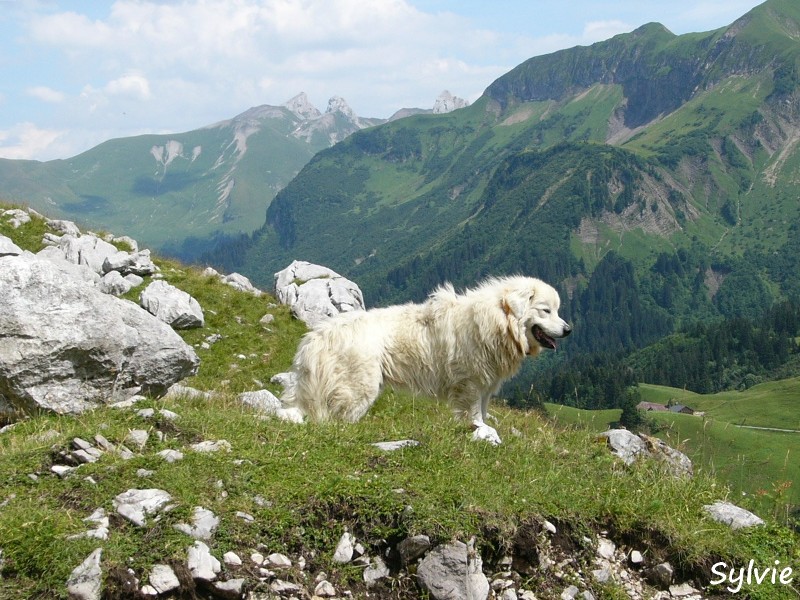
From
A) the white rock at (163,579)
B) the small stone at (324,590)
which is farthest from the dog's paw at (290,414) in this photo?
the white rock at (163,579)

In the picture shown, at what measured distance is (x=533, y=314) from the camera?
47.0 feet

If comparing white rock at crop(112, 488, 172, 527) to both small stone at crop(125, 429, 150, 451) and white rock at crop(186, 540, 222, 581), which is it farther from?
small stone at crop(125, 429, 150, 451)

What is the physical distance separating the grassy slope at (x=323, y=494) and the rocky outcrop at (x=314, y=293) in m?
20.9

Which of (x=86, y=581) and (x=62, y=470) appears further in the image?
(x=62, y=470)

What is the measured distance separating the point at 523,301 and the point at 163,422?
744 centimetres

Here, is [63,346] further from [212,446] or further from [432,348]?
[432,348]

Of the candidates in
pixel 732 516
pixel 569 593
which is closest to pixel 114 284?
pixel 569 593

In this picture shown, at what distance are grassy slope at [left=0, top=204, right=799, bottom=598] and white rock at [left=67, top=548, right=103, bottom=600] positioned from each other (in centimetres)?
9

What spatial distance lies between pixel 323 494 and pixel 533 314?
23.8 feet

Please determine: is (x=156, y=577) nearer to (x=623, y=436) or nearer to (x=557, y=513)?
(x=557, y=513)

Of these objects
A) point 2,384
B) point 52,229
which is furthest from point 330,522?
point 52,229

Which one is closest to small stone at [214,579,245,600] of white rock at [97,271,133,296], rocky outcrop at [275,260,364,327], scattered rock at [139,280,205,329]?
scattered rock at [139,280,205,329]

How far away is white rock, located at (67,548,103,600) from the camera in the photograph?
6.66 m

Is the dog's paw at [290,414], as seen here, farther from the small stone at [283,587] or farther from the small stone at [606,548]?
the small stone at [606,548]
